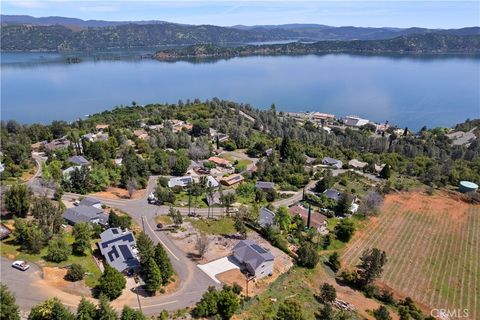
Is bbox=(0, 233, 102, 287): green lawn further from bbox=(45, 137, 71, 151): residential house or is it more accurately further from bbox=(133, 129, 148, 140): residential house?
bbox=(133, 129, 148, 140): residential house

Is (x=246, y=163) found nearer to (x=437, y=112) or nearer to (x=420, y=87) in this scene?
(x=437, y=112)

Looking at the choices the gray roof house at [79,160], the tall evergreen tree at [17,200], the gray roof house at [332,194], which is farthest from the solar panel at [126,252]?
the gray roof house at [332,194]

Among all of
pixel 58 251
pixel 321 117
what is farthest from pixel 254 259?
pixel 321 117

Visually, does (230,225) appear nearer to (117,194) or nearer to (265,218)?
(265,218)

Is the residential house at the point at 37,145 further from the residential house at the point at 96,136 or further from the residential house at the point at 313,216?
the residential house at the point at 313,216

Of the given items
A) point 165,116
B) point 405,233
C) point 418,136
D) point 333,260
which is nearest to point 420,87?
point 418,136
